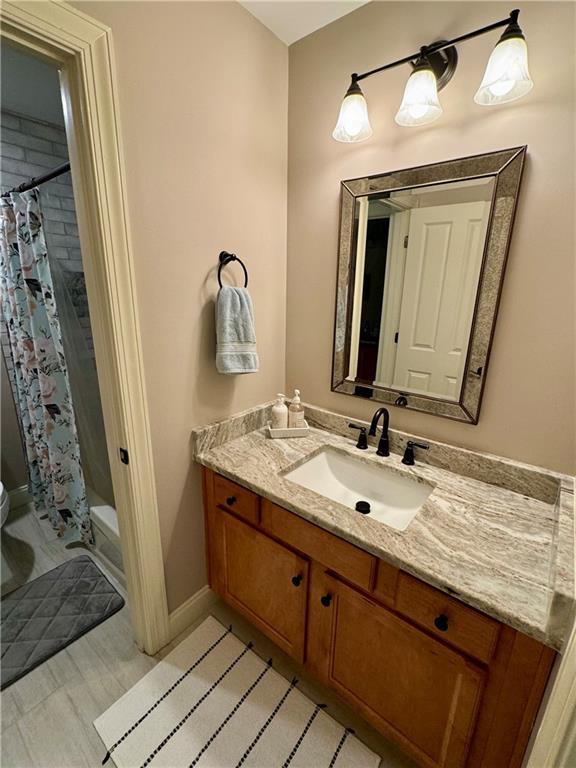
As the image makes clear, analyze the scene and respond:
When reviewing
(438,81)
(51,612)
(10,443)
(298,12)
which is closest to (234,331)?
(438,81)

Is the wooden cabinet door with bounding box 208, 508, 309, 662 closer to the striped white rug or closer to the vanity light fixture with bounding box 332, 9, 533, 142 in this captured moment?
the striped white rug

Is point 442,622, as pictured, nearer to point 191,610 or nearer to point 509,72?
point 191,610

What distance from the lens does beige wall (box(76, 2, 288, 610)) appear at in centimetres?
106

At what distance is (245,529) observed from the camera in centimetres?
133

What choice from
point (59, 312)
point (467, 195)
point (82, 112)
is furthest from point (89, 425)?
point (467, 195)

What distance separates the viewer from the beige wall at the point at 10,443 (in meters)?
2.19

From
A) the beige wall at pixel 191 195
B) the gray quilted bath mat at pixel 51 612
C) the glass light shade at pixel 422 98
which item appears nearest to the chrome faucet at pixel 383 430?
the beige wall at pixel 191 195

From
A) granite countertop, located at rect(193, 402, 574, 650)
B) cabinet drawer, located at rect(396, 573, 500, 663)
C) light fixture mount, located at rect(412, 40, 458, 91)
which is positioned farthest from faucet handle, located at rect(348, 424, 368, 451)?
light fixture mount, located at rect(412, 40, 458, 91)

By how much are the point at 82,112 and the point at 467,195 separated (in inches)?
46.8

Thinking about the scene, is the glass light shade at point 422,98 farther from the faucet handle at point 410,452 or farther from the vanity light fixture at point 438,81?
the faucet handle at point 410,452

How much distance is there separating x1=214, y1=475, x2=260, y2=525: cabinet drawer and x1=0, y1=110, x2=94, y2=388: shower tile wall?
1236mm

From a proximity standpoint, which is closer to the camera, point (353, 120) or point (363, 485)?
point (353, 120)

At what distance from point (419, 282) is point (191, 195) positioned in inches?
35.2

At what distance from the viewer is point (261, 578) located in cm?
133
